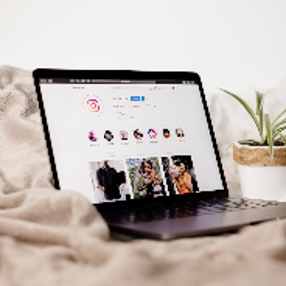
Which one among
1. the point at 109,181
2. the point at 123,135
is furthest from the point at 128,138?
the point at 109,181

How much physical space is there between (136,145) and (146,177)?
0.26 ft

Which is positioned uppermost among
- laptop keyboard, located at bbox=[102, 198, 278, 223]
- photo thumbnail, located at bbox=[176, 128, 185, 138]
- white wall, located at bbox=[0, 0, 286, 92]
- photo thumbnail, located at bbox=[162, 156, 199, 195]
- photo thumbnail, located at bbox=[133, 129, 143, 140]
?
white wall, located at bbox=[0, 0, 286, 92]

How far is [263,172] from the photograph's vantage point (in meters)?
1.00

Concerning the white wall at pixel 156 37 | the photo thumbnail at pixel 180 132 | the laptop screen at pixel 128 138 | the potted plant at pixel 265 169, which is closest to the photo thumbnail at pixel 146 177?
the laptop screen at pixel 128 138

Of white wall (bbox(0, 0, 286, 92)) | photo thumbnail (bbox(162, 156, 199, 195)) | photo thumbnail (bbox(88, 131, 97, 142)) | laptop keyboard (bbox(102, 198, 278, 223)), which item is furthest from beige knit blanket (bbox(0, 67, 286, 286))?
white wall (bbox(0, 0, 286, 92))

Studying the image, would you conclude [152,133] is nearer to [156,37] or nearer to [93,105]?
[93,105]

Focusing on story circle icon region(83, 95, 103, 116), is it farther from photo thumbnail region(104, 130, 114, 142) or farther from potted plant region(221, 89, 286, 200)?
potted plant region(221, 89, 286, 200)

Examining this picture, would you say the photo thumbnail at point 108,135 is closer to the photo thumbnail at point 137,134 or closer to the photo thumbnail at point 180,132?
the photo thumbnail at point 137,134

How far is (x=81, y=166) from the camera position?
88cm

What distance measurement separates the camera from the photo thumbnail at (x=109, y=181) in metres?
0.87

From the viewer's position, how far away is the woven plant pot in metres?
0.99

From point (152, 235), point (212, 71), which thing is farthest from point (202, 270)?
point (212, 71)

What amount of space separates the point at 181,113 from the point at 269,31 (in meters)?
0.74

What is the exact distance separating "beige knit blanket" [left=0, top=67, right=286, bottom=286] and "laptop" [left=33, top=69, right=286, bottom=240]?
15 centimetres
